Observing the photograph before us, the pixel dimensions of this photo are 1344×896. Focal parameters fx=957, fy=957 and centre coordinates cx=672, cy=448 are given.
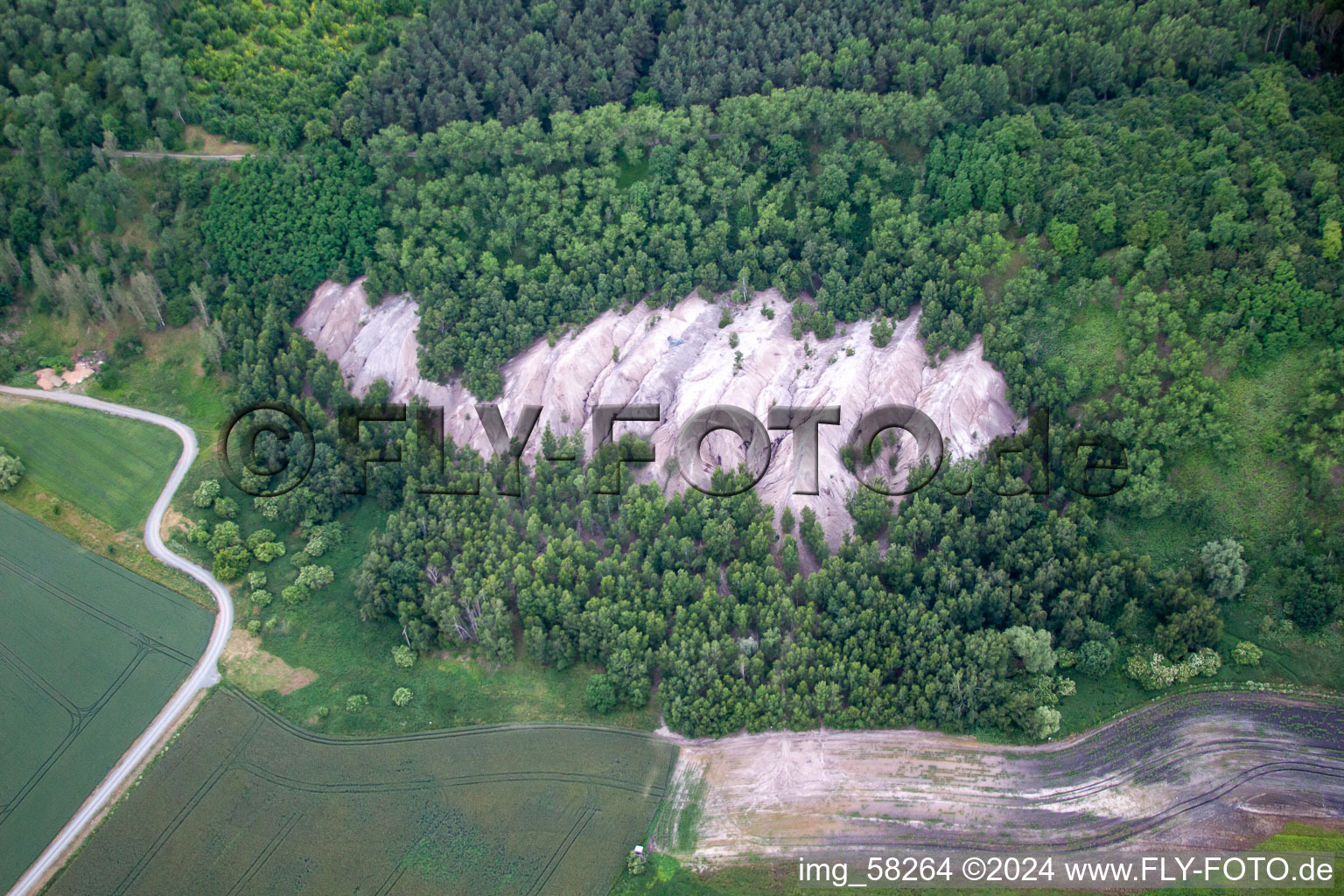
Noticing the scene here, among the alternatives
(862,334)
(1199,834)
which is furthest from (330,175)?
(1199,834)

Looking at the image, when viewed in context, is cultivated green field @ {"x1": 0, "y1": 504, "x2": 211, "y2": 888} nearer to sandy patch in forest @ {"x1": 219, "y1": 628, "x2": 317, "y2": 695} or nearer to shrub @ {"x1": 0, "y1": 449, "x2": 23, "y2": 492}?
shrub @ {"x1": 0, "y1": 449, "x2": 23, "y2": 492}

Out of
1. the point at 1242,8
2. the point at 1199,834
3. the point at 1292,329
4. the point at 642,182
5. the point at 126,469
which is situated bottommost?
the point at 1199,834

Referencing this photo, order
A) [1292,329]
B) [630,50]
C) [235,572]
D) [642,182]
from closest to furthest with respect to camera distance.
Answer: [1292,329], [235,572], [642,182], [630,50]

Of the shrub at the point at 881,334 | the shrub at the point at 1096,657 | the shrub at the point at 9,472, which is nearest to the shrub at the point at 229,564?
the shrub at the point at 9,472

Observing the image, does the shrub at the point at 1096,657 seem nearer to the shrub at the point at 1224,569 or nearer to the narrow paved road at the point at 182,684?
the shrub at the point at 1224,569

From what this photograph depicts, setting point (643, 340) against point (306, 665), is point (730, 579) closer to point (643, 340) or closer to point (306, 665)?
point (643, 340)

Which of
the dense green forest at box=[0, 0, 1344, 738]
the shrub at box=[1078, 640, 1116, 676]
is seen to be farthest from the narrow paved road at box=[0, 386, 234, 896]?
the shrub at box=[1078, 640, 1116, 676]

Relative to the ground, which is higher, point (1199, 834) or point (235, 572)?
point (235, 572)

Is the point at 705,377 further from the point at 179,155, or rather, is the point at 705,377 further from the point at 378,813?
the point at 179,155
